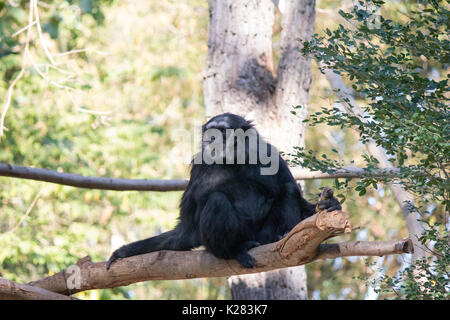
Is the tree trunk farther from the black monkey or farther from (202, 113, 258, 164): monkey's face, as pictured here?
the black monkey

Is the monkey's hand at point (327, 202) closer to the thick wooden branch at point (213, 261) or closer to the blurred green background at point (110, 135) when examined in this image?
the thick wooden branch at point (213, 261)

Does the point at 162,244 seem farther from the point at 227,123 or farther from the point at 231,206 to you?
the point at 227,123

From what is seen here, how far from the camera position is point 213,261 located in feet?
17.0

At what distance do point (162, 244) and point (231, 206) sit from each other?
876 millimetres

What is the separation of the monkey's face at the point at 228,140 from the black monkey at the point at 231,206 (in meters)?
0.01

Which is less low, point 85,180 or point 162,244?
point 85,180

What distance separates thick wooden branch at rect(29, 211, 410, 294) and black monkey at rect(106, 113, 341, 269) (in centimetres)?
13

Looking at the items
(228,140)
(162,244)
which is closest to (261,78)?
(228,140)

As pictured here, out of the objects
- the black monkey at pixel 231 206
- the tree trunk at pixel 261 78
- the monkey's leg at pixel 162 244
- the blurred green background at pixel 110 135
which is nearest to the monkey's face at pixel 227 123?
the black monkey at pixel 231 206

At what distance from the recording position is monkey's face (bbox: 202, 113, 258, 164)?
5738mm

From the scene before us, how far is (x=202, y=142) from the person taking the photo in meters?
6.02

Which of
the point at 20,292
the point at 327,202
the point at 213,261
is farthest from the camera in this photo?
the point at 213,261

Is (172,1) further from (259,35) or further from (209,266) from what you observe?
(209,266)
